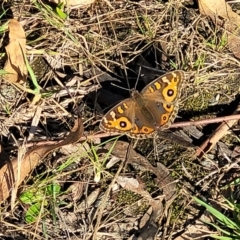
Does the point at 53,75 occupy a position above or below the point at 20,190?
above

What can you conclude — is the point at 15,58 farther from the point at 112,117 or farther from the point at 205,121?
the point at 205,121

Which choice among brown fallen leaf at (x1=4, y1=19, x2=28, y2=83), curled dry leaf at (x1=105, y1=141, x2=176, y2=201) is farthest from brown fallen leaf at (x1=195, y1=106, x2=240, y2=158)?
brown fallen leaf at (x1=4, y1=19, x2=28, y2=83)

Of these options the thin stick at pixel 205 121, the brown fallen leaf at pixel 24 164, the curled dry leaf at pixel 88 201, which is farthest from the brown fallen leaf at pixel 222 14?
the curled dry leaf at pixel 88 201

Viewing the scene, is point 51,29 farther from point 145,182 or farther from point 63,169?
point 145,182

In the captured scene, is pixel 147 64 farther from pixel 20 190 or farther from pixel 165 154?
pixel 20 190

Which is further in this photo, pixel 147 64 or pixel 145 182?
pixel 147 64

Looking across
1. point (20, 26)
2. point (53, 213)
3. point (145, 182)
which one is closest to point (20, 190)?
point (53, 213)

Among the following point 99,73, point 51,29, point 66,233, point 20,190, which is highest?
point 51,29
